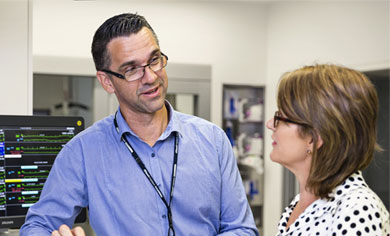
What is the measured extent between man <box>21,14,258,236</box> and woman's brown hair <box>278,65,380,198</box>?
19.5 inches

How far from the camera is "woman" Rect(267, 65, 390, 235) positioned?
1174 millimetres

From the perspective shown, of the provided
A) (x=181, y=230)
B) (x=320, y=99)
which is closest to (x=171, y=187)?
(x=181, y=230)

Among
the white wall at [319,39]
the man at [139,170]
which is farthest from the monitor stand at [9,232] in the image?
the white wall at [319,39]

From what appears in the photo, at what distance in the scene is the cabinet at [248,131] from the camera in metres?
4.59

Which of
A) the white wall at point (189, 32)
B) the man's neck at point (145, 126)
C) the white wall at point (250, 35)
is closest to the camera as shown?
the man's neck at point (145, 126)

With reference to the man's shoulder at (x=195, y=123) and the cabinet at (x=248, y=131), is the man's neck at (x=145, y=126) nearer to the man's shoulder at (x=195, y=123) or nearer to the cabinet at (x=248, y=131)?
the man's shoulder at (x=195, y=123)

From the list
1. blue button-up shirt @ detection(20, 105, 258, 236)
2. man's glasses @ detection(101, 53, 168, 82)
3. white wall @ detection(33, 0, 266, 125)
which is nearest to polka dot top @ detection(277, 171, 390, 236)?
blue button-up shirt @ detection(20, 105, 258, 236)

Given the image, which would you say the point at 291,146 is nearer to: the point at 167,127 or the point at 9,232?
the point at 167,127

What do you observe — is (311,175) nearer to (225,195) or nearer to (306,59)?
(225,195)

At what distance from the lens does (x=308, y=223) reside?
4.07 ft

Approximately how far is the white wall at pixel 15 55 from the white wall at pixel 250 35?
1.89 m

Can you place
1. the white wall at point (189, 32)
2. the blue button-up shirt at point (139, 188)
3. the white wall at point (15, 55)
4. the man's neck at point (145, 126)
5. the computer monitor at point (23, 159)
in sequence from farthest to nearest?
1. the white wall at point (189, 32)
2. the white wall at point (15, 55)
3. the computer monitor at point (23, 159)
4. the man's neck at point (145, 126)
5. the blue button-up shirt at point (139, 188)

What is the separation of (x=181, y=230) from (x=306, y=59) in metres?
3.02

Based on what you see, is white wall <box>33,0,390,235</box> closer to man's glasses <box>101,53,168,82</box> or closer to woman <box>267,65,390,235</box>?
man's glasses <box>101,53,168,82</box>
